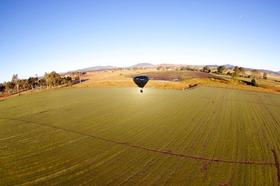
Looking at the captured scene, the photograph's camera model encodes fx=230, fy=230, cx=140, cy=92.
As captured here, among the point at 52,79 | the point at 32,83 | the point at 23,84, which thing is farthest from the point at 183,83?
the point at 23,84

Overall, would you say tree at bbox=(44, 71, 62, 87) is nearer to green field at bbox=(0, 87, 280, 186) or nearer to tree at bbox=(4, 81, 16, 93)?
tree at bbox=(4, 81, 16, 93)

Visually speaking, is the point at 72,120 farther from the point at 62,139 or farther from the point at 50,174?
the point at 50,174

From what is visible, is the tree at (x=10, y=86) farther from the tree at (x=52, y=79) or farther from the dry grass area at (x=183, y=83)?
the dry grass area at (x=183, y=83)

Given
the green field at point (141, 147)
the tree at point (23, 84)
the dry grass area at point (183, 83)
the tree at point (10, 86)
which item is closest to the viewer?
the green field at point (141, 147)

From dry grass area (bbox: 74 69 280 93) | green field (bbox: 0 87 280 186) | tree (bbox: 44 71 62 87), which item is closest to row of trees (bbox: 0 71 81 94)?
tree (bbox: 44 71 62 87)

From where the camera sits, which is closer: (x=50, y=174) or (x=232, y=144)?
(x=50, y=174)

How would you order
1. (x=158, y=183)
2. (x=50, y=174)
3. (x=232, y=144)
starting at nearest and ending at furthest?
1. (x=158, y=183)
2. (x=50, y=174)
3. (x=232, y=144)

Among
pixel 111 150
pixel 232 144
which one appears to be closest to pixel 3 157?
pixel 111 150

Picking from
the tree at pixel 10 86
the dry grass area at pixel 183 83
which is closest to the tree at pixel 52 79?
the dry grass area at pixel 183 83

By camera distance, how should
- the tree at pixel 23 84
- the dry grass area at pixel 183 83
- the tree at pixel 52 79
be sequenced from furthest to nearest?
the tree at pixel 23 84
the tree at pixel 52 79
the dry grass area at pixel 183 83
